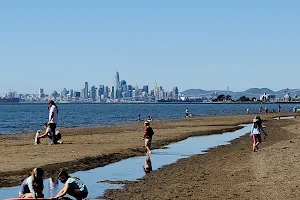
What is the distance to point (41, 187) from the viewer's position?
13125mm

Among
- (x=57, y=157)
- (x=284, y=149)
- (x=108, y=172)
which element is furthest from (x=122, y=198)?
(x=284, y=149)

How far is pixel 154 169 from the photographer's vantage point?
22578 millimetres

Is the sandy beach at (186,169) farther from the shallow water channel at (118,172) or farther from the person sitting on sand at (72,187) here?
the person sitting on sand at (72,187)

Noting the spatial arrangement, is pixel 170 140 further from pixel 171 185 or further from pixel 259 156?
pixel 171 185

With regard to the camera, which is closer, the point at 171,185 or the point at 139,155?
the point at 171,185

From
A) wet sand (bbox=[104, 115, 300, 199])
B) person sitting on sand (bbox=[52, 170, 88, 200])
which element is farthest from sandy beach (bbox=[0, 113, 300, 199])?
person sitting on sand (bbox=[52, 170, 88, 200])

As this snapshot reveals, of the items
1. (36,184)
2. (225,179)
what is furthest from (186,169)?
(36,184)

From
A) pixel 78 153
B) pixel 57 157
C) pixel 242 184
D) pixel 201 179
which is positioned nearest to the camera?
pixel 242 184

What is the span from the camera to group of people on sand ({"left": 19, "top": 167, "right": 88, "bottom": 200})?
13.0 metres

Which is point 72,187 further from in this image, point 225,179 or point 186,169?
point 186,169

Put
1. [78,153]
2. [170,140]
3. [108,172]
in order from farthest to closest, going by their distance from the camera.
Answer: [170,140] < [78,153] < [108,172]

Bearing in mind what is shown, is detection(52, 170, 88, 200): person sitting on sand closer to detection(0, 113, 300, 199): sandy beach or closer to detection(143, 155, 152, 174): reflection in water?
detection(0, 113, 300, 199): sandy beach

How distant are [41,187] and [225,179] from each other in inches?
295

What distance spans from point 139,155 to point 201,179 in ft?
31.3
